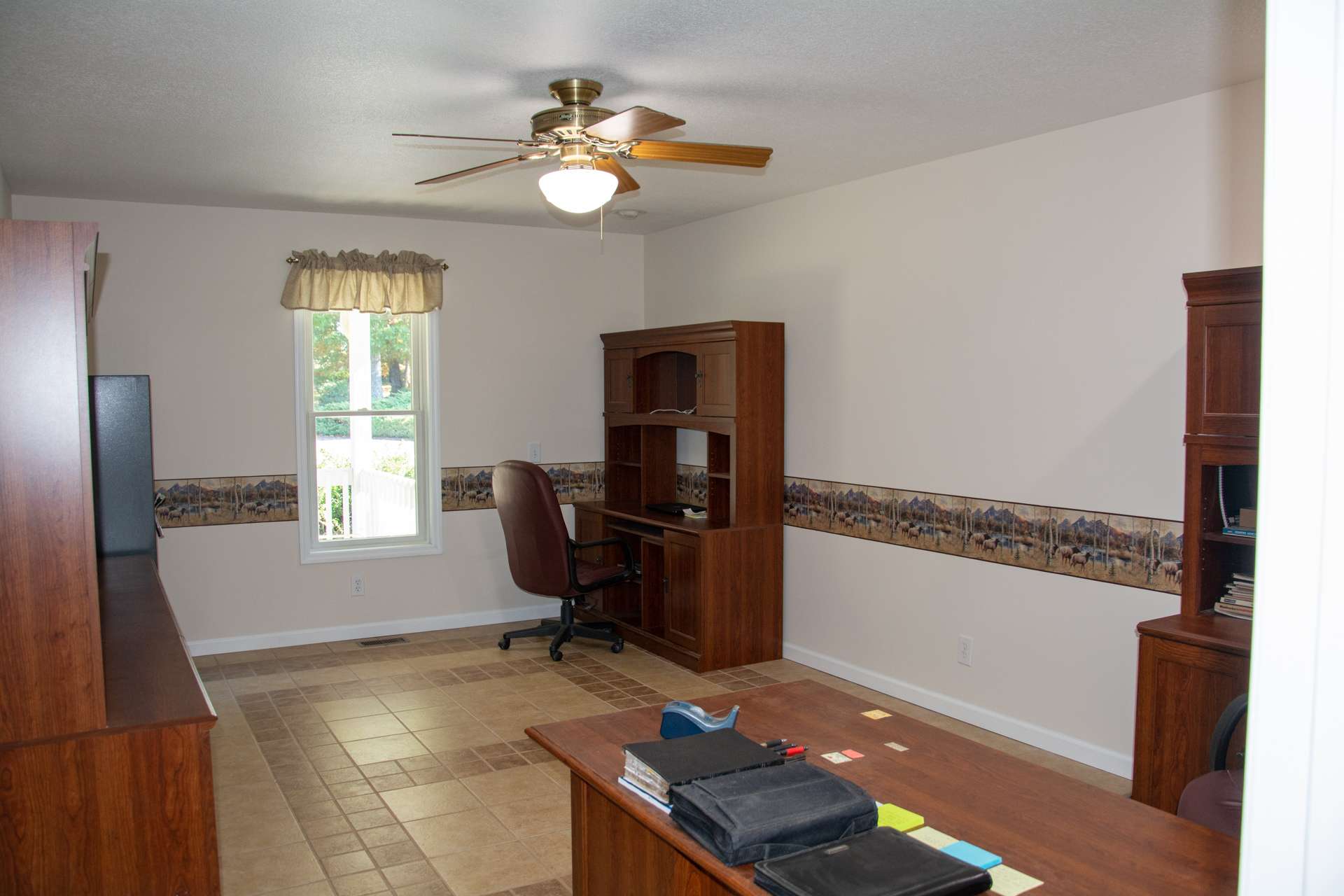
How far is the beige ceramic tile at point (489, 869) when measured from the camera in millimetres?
2922

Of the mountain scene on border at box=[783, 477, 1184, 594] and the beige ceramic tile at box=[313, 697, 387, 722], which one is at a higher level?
the mountain scene on border at box=[783, 477, 1184, 594]

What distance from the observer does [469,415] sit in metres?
6.13

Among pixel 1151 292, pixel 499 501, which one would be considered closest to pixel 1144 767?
pixel 1151 292

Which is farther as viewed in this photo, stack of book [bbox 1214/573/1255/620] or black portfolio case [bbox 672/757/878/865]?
stack of book [bbox 1214/573/1255/620]

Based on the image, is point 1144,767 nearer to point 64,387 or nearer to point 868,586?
point 868,586

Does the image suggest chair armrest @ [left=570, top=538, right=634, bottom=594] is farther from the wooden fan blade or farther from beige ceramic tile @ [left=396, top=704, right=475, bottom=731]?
the wooden fan blade

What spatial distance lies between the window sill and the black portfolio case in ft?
14.7

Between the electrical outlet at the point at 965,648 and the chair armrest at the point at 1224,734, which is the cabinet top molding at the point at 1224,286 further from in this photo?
the electrical outlet at the point at 965,648

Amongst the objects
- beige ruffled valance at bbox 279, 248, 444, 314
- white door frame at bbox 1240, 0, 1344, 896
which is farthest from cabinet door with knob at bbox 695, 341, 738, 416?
white door frame at bbox 1240, 0, 1344, 896

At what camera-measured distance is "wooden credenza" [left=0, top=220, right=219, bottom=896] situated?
201cm

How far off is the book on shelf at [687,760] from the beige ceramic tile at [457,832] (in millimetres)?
1478

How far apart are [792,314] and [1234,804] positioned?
3.48 metres

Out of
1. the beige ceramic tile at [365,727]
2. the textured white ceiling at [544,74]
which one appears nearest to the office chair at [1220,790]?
the textured white ceiling at [544,74]

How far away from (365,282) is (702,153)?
3.32 metres
